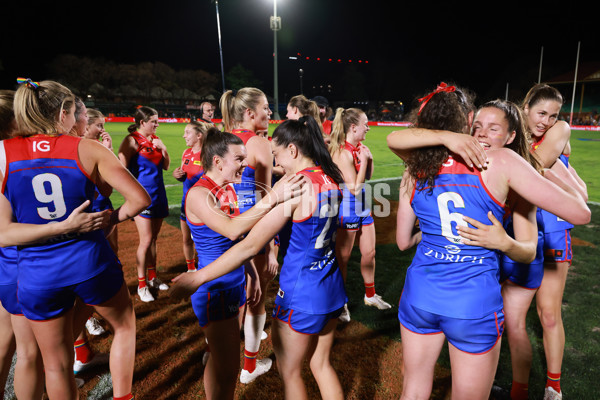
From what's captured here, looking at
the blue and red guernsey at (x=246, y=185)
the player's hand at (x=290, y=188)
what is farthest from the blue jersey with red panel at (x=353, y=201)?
the player's hand at (x=290, y=188)

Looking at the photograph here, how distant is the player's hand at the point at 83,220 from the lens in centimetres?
219

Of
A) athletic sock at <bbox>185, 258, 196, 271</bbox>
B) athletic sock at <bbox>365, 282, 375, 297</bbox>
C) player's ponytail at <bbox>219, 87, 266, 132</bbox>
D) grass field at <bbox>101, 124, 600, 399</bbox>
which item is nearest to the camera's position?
grass field at <bbox>101, 124, 600, 399</bbox>

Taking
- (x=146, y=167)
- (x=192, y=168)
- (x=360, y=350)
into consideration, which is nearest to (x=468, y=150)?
(x=360, y=350)

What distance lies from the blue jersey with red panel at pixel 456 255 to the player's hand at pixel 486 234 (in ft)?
0.22

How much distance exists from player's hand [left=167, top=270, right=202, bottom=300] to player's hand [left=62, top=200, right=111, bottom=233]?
0.92 metres

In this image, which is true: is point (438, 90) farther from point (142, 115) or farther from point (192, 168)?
point (142, 115)

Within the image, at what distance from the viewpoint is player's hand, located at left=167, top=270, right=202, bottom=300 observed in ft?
5.48

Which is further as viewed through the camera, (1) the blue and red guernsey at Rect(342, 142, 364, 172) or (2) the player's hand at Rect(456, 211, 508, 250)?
(1) the blue and red guernsey at Rect(342, 142, 364, 172)

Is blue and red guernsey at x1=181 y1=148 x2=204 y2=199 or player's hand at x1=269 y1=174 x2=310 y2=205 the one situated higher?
player's hand at x1=269 y1=174 x2=310 y2=205

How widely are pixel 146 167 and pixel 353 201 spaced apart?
3115 millimetres

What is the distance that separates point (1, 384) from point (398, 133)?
11.4 feet

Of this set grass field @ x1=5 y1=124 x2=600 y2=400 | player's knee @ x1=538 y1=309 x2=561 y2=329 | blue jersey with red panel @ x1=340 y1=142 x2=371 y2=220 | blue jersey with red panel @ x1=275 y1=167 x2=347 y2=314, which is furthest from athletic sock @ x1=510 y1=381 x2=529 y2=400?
blue jersey with red panel @ x1=340 y1=142 x2=371 y2=220

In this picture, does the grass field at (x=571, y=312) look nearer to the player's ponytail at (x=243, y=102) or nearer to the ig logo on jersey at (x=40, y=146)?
the player's ponytail at (x=243, y=102)

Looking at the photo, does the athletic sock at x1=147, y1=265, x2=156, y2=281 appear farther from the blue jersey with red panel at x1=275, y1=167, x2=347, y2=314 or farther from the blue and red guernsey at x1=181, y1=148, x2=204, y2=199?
the blue jersey with red panel at x1=275, y1=167, x2=347, y2=314
